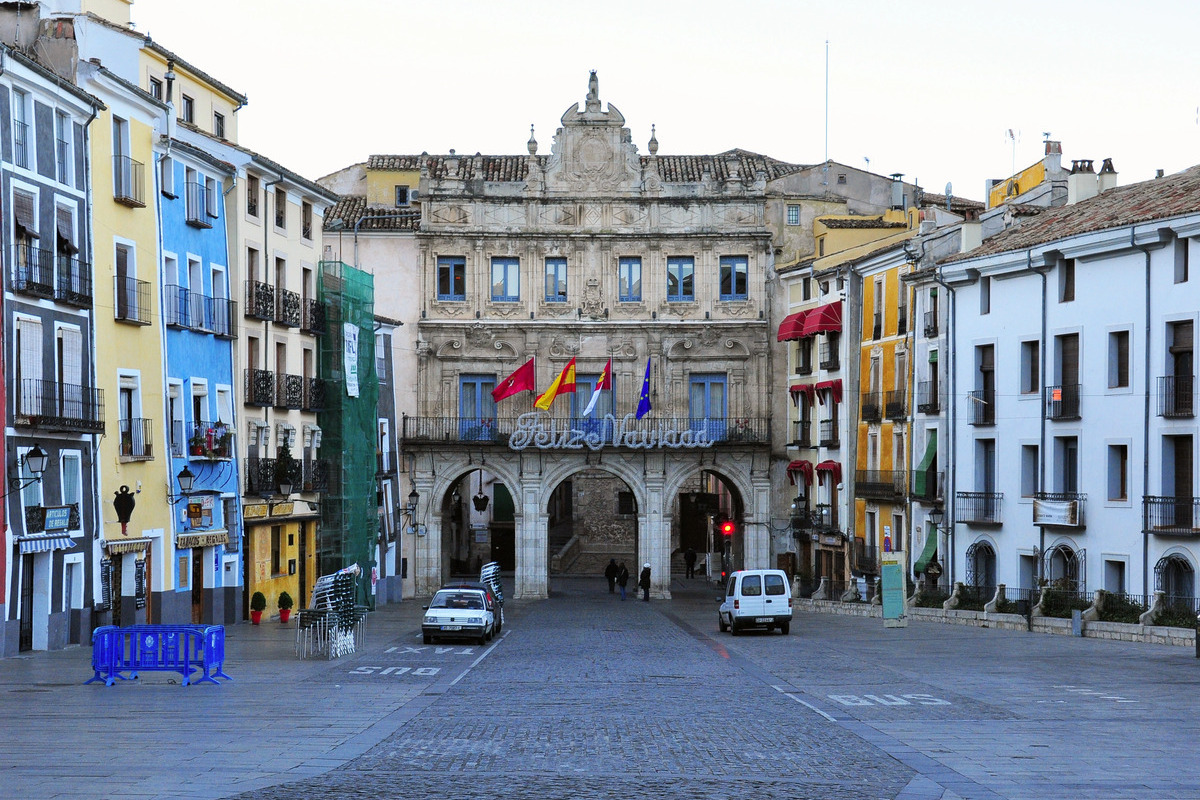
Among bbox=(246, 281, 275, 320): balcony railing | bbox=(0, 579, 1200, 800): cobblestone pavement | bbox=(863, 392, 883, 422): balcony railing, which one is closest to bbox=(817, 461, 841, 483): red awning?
bbox=(863, 392, 883, 422): balcony railing

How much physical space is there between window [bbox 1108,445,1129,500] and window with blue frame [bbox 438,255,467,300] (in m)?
30.0

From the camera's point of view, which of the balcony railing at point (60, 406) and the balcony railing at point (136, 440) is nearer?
the balcony railing at point (60, 406)

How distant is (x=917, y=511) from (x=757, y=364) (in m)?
13.8

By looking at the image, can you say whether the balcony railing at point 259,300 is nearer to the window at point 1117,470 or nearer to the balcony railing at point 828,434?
the balcony railing at point 828,434

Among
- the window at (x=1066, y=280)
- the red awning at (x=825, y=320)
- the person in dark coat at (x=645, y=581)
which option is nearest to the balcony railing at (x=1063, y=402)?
→ the window at (x=1066, y=280)

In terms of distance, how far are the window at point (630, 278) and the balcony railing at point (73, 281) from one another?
106ft

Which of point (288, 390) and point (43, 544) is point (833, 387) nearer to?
point (288, 390)

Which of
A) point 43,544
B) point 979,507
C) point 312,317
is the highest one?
point 312,317

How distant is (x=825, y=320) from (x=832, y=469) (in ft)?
18.8

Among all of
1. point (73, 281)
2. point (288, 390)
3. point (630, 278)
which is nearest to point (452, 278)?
point (630, 278)

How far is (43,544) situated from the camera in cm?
3297

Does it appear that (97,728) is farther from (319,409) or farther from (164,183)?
(319,409)

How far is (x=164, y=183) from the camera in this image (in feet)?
134

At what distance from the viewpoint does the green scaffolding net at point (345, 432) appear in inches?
2046
